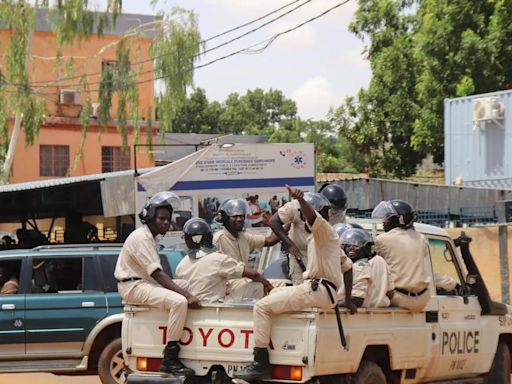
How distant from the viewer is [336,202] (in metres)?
9.70

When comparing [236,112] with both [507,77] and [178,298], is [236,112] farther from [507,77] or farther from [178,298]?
[178,298]

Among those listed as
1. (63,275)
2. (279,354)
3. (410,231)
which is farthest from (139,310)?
(63,275)

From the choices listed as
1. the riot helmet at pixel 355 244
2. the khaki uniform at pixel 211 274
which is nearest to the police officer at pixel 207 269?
the khaki uniform at pixel 211 274

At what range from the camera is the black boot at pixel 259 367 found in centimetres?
772

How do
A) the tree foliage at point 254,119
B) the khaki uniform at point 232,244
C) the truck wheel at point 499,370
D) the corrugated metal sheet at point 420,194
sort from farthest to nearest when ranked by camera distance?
1. the tree foliage at point 254,119
2. the corrugated metal sheet at point 420,194
3. the truck wheel at point 499,370
4. the khaki uniform at point 232,244

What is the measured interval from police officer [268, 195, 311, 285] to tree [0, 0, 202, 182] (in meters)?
25.6

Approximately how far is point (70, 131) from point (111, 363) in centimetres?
3162

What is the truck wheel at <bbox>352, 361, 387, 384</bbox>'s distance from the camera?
27.2 feet

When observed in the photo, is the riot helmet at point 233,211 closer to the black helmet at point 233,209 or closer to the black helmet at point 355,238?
the black helmet at point 233,209

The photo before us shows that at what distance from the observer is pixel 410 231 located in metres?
9.28

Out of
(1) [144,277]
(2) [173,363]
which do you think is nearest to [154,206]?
(1) [144,277]

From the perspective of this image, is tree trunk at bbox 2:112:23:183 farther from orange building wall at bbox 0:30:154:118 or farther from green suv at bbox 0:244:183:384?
green suv at bbox 0:244:183:384

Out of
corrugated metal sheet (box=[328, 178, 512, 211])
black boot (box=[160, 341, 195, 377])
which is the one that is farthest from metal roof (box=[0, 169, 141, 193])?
black boot (box=[160, 341, 195, 377])

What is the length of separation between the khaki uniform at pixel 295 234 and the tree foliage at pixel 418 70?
18373 mm
